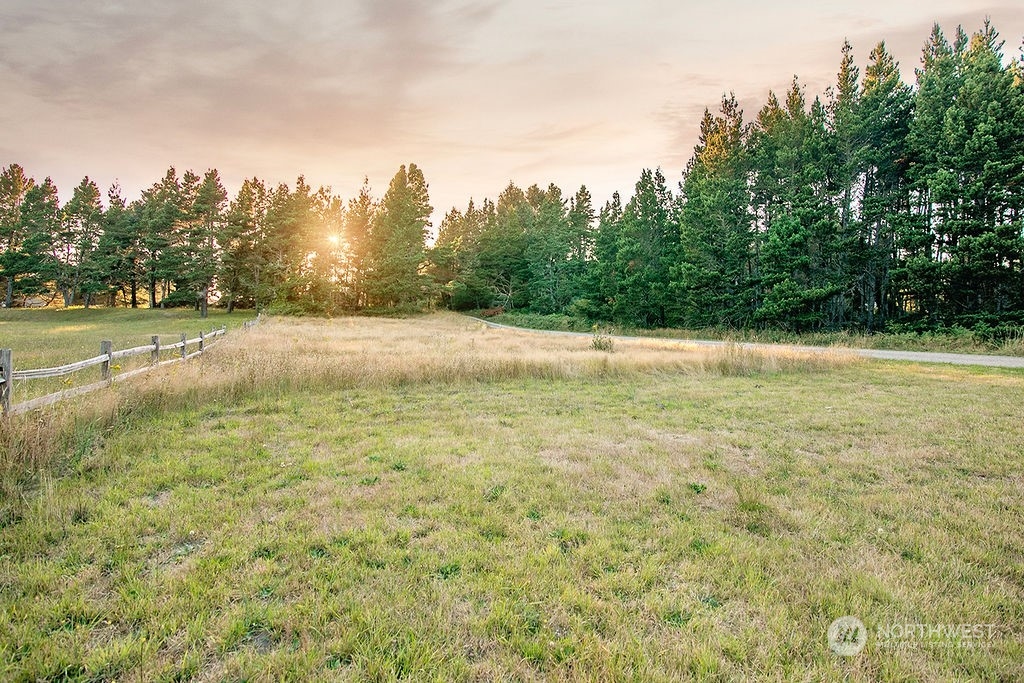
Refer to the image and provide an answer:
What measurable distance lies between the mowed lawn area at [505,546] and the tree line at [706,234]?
20.9 meters

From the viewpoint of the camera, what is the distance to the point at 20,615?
2.90 m

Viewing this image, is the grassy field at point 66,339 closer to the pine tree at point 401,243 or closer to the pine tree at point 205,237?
the pine tree at point 205,237

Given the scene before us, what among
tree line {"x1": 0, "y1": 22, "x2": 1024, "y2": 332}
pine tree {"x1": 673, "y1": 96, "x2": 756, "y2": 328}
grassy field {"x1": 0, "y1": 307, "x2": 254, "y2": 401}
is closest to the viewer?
grassy field {"x1": 0, "y1": 307, "x2": 254, "y2": 401}

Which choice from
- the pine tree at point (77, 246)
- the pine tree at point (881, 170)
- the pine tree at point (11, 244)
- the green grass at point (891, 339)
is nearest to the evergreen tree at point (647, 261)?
the green grass at point (891, 339)

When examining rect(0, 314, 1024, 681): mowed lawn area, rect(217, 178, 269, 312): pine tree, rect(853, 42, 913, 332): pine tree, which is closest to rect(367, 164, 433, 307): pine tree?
rect(217, 178, 269, 312): pine tree

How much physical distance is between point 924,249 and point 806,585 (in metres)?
28.9

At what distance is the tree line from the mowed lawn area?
20.9 meters

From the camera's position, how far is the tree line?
21.8 meters

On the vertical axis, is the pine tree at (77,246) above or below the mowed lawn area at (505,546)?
above

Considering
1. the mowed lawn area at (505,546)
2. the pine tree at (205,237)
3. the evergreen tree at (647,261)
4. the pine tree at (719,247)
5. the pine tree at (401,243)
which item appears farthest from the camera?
the pine tree at (401,243)

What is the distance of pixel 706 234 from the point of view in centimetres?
3297

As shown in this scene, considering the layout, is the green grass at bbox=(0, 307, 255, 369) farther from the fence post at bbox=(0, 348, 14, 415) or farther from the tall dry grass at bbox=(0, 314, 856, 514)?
the fence post at bbox=(0, 348, 14, 415)

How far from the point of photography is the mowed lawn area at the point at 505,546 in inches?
104

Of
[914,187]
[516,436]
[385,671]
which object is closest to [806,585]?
[385,671]
